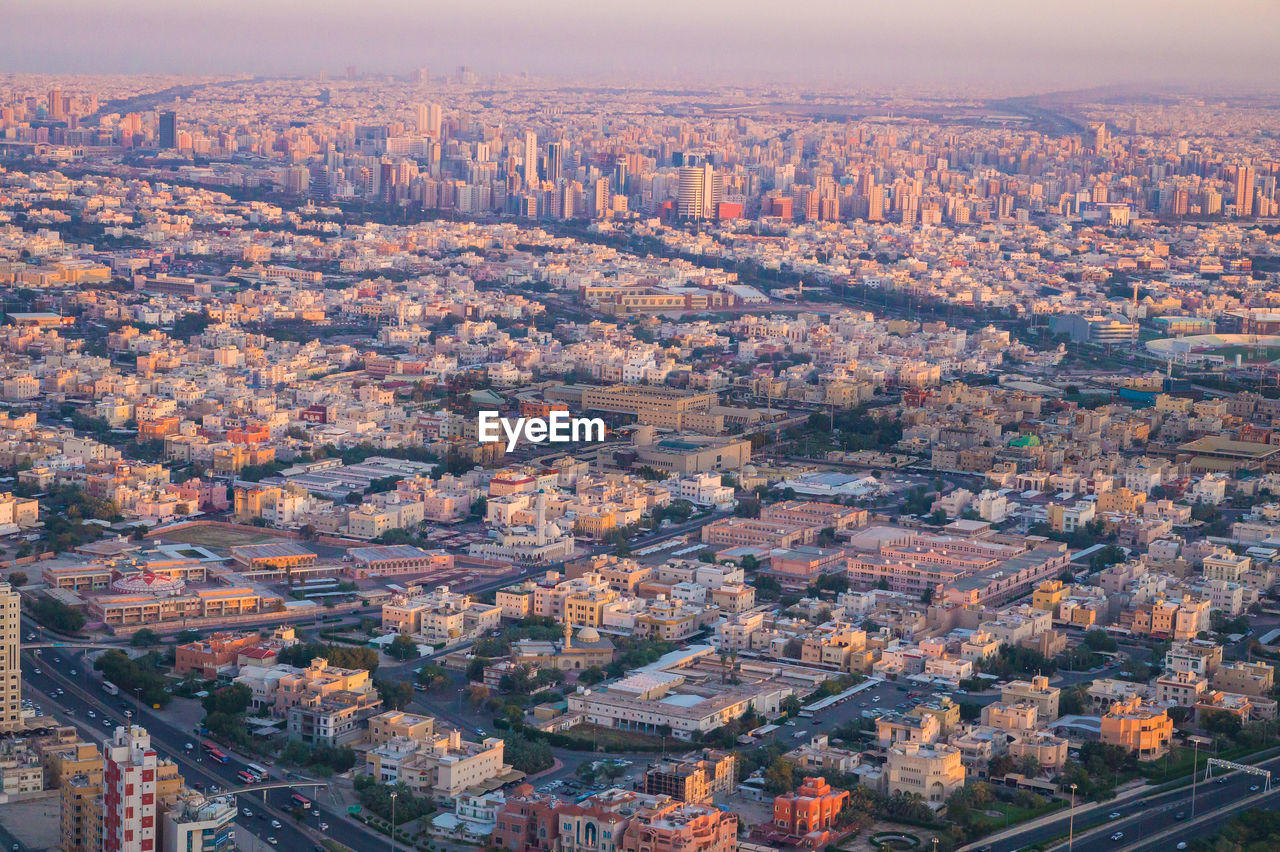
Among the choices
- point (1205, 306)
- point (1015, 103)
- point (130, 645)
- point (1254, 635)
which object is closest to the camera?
point (130, 645)

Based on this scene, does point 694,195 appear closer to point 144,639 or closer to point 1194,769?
point 144,639

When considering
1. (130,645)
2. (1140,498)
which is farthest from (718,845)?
(1140,498)

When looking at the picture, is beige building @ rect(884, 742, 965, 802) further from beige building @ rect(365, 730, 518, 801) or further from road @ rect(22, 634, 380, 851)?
road @ rect(22, 634, 380, 851)

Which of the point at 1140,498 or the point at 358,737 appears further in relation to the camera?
the point at 1140,498

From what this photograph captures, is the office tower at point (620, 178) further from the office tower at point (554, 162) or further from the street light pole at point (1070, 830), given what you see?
the street light pole at point (1070, 830)

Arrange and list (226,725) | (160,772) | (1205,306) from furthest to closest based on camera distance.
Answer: (1205,306) < (226,725) < (160,772)

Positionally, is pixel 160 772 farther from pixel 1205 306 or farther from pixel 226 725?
pixel 1205 306

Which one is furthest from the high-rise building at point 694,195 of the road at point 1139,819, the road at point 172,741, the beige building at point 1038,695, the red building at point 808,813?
the red building at point 808,813

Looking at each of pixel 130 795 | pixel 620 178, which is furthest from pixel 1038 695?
pixel 620 178
